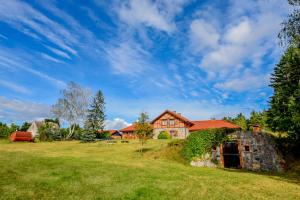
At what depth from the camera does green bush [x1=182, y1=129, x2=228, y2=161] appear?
86.9ft

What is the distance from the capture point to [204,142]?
26797 millimetres

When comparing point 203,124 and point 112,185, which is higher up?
point 203,124

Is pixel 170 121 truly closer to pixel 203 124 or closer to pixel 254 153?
pixel 203 124

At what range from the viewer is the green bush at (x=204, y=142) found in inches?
1043

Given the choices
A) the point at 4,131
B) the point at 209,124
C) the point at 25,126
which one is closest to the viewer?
the point at 209,124

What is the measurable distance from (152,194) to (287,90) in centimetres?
2567

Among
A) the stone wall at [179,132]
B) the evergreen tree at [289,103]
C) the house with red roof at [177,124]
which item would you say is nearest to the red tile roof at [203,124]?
the house with red roof at [177,124]

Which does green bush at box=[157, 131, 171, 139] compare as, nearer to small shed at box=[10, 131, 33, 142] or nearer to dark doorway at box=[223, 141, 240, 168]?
dark doorway at box=[223, 141, 240, 168]

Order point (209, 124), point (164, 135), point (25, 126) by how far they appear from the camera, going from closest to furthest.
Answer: point (164, 135) < point (209, 124) < point (25, 126)

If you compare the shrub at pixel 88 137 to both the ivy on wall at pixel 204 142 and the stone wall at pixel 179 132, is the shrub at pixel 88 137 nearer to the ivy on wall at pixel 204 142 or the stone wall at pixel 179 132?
the stone wall at pixel 179 132

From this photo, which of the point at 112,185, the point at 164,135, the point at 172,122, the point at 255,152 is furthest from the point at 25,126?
the point at 255,152

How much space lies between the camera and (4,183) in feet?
40.7

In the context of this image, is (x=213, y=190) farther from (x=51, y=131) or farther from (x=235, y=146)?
(x=51, y=131)

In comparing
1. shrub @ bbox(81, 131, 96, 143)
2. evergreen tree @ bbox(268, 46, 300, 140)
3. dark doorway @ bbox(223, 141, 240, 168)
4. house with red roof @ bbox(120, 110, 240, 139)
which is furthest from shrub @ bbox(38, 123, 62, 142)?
evergreen tree @ bbox(268, 46, 300, 140)
